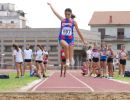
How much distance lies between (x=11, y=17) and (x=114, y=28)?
2210 cm

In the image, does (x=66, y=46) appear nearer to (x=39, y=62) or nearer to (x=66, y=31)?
(x=66, y=31)

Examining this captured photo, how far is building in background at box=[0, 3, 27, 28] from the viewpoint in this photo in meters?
110

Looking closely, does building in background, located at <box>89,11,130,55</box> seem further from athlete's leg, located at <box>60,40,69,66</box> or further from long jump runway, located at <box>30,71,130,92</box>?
athlete's leg, located at <box>60,40,69,66</box>

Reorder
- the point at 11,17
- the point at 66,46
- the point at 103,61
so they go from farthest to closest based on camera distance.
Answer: the point at 11,17 → the point at 103,61 → the point at 66,46

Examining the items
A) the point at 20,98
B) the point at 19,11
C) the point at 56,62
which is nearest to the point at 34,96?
the point at 20,98

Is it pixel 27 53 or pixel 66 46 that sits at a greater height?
pixel 27 53

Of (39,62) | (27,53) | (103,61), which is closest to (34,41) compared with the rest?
(27,53)

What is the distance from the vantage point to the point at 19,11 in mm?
117875

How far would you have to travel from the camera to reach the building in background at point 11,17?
11050 centimetres

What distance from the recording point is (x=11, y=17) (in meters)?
112

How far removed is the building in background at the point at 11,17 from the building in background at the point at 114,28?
1691cm

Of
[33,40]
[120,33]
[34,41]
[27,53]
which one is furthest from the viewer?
[120,33]

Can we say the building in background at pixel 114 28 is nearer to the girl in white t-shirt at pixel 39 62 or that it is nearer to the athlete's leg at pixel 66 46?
the girl in white t-shirt at pixel 39 62

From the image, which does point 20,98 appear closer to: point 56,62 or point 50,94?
point 50,94
